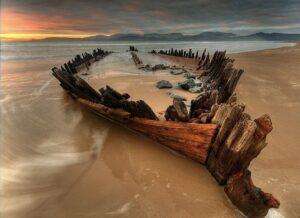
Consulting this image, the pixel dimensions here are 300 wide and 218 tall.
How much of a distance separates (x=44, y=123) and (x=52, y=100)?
256 centimetres

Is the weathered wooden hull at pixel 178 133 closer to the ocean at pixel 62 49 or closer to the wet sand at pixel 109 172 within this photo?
the wet sand at pixel 109 172

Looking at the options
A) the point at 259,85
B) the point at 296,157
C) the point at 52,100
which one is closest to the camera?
the point at 296,157

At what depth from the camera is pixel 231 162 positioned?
142 inches

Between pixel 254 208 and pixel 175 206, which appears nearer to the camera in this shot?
pixel 254 208

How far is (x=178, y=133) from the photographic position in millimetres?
4570

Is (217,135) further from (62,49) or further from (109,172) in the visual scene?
(62,49)

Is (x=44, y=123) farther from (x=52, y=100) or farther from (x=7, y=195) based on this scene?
(x=7, y=195)

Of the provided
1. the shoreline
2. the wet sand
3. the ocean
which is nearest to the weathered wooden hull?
the wet sand

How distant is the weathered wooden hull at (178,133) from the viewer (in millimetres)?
4082

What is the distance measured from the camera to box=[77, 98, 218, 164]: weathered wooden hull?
4.08 meters

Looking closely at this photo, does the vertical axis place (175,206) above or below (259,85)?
above

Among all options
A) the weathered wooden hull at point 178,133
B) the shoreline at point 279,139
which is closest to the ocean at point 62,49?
the shoreline at point 279,139

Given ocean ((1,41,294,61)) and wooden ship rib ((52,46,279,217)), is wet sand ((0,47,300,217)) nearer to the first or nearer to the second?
wooden ship rib ((52,46,279,217))

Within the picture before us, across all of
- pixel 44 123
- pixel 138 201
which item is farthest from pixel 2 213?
pixel 44 123
